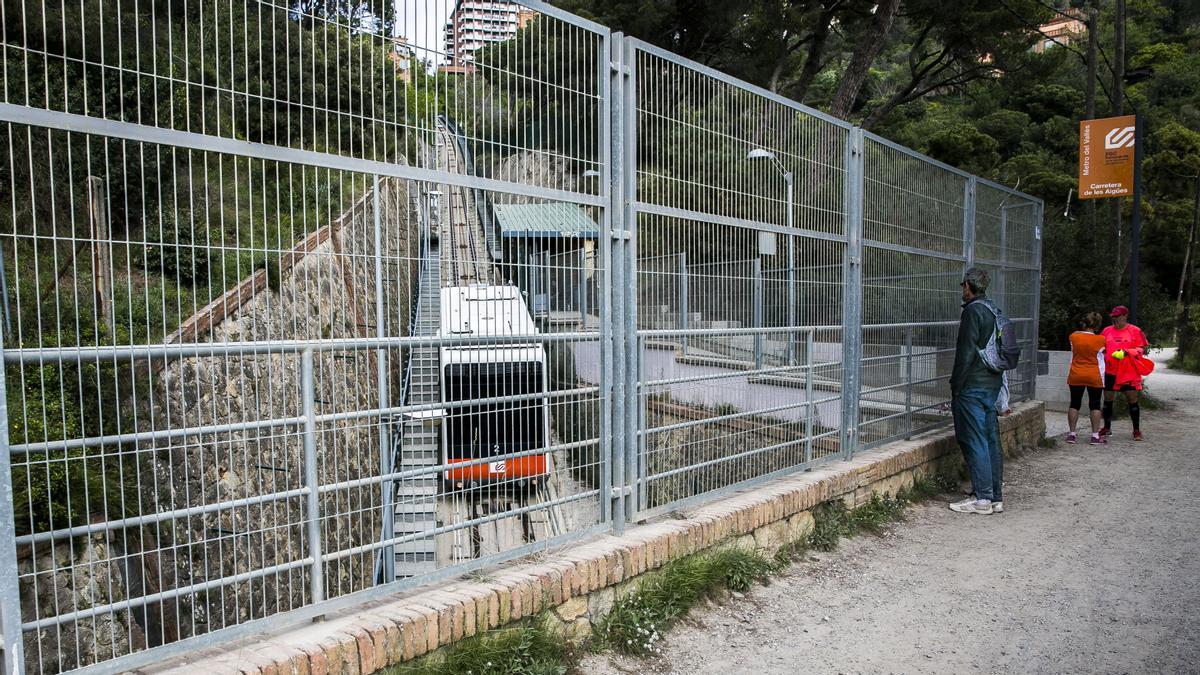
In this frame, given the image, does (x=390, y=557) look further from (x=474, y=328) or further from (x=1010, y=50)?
(x=1010, y=50)

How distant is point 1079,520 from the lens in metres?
6.68

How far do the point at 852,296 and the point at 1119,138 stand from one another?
1033 centimetres

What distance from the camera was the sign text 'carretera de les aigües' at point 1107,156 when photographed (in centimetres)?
1325

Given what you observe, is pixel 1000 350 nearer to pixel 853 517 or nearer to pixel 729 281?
pixel 853 517

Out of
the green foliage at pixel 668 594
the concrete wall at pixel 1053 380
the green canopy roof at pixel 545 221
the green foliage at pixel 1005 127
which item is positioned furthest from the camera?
the green foliage at pixel 1005 127

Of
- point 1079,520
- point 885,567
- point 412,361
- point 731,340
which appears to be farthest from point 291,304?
point 1079,520

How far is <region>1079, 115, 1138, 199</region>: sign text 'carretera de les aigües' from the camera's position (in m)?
13.2

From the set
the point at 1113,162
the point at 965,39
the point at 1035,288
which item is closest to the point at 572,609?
the point at 1035,288

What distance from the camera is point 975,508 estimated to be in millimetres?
6859

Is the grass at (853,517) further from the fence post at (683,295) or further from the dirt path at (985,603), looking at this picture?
the fence post at (683,295)

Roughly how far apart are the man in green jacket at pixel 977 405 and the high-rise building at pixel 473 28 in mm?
5057

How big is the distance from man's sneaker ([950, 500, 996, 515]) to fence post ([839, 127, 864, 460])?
1246 mm

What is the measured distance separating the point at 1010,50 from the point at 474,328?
18.7m

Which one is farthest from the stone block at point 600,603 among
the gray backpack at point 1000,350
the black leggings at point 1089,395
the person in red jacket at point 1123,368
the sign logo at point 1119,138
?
the sign logo at point 1119,138
